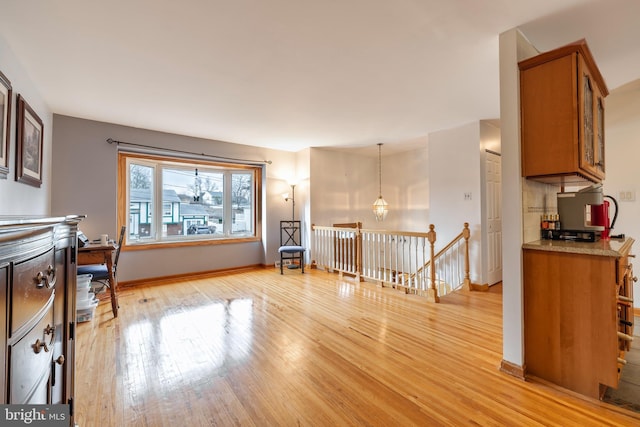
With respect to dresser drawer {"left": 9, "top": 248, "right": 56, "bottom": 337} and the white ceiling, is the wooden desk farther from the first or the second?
dresser drawer {"left": 9, "top": 248, "right": 56, "bottom": 337}

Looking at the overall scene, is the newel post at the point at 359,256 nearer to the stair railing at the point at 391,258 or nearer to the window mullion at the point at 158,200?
the stair railing at the point at 391,258

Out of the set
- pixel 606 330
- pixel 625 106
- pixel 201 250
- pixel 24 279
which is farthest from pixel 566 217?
pixel 201 250

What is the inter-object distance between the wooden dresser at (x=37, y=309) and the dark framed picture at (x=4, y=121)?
1.67m

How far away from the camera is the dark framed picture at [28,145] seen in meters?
2.46

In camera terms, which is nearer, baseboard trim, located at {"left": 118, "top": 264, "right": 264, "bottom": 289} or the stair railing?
the stair railing

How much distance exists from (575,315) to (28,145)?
4.76 metres

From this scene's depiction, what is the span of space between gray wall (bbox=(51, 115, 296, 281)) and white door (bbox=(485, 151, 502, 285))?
3.84 meters

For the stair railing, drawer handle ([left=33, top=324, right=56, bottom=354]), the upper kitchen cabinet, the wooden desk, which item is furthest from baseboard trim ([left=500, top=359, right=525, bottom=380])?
the wooden desk

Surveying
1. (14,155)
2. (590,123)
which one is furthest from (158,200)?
(590,123)

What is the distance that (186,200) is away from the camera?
517 centimetres

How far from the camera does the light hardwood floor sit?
1.56 meters

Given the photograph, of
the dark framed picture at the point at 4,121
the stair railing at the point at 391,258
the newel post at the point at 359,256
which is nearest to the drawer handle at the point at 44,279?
the dark framed picture at the point at 4,121

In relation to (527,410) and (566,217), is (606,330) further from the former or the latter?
(566,217)

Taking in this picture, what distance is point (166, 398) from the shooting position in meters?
1.72
